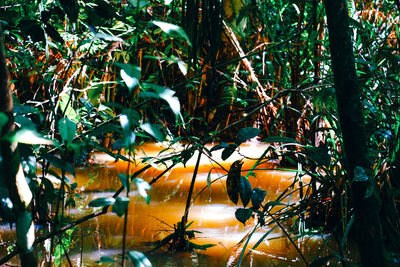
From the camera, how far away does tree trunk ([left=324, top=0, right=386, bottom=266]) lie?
81cm

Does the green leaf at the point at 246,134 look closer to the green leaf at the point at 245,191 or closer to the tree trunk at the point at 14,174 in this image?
the green leaf at the point at 245,191

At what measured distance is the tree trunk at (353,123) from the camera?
0.81m

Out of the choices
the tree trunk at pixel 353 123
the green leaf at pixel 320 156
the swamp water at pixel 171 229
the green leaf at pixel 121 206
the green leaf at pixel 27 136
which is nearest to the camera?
the green leaf at pixel 27 136

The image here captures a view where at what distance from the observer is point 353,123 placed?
2.71 ft

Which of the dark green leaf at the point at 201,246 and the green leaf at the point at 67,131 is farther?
A: the dark green leaf at the point at 201,246

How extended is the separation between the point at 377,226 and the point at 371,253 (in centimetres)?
5

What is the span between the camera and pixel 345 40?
830 mm

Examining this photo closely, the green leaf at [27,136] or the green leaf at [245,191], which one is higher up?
the green leaf at [27,136]

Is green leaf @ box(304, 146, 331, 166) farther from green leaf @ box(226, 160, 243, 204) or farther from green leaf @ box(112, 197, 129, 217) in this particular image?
green leaf @ box(112, 197, 129, 217)

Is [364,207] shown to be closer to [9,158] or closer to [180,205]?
[9,158]

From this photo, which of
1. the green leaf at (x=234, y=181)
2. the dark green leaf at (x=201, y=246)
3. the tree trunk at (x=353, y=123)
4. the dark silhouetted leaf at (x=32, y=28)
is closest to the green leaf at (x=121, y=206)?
the tree trunk at (x=353, y=123)

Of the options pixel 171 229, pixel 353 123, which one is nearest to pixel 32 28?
pixel 353 123

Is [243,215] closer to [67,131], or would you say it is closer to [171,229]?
[67,131]

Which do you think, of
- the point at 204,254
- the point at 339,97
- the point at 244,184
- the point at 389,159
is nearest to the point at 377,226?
the point at 339,97
